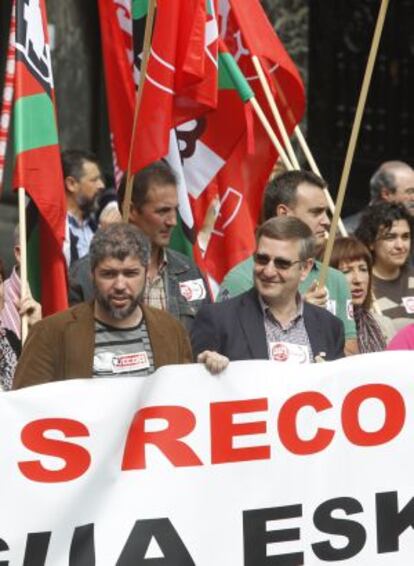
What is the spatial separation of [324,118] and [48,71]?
764cm

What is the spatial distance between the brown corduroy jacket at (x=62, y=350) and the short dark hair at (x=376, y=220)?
107 inches

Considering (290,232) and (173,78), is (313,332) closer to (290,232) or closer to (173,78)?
(290,232)

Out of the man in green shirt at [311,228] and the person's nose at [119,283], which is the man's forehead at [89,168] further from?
the person's nose at [119,283]

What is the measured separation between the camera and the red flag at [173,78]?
9.16m

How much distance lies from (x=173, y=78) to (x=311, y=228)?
0.90 meters

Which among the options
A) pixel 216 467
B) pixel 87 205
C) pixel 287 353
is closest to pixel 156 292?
pixel 287 353

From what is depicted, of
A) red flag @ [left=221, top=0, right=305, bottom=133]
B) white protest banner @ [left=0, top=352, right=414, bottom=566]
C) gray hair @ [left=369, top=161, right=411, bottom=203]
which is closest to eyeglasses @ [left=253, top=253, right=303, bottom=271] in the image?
white protest banner @ [left=0, top=352, right=414, bottom=566]

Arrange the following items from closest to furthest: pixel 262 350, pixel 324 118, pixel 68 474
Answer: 1. pixel 68 474
2. pixel 262 350
3. pixel 324 118

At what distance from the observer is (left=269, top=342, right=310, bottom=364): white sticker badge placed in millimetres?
8219

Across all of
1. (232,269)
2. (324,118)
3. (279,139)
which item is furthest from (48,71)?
(324,118)

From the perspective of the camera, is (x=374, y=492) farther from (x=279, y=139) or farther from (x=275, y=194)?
(x=279, y=139)

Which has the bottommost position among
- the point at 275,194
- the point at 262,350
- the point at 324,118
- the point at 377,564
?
the point at 377,564

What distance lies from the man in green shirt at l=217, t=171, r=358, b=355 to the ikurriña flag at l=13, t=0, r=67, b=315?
734 millimetres

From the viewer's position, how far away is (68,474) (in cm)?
743
